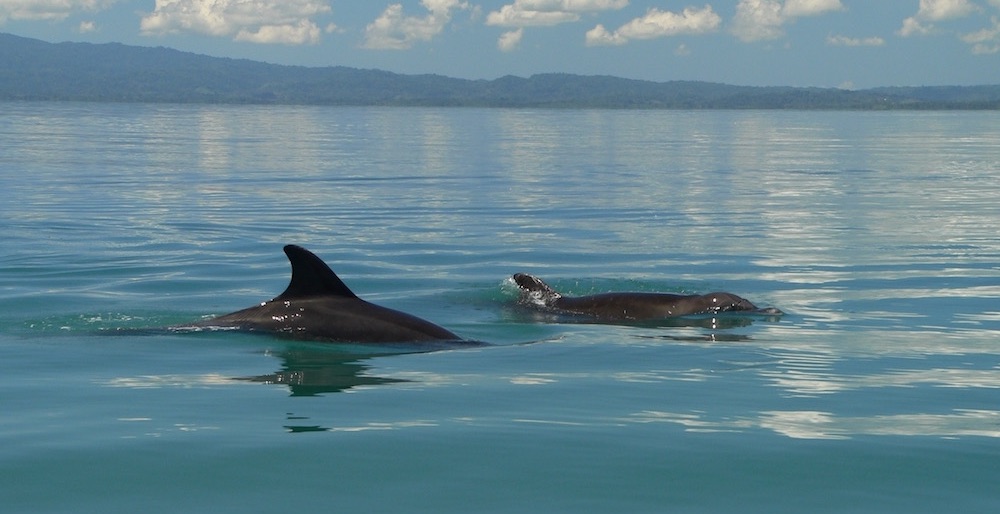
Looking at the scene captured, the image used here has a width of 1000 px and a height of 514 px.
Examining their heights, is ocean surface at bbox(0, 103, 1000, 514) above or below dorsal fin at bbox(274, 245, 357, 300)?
below

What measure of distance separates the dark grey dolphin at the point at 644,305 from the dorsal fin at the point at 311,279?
3344mm

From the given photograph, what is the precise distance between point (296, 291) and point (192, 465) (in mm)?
4995

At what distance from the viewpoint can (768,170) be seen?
50.7m

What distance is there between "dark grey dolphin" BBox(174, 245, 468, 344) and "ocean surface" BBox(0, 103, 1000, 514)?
0.27m

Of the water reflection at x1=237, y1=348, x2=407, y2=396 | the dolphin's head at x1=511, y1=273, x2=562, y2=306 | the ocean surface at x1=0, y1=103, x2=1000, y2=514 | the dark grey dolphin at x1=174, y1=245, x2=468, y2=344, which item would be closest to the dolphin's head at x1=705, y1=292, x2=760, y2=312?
the ocean surface at x1=0, y1=103, x2=1000, y2=514

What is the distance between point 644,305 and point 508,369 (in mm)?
3952

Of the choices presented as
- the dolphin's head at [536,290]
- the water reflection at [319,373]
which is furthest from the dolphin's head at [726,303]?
the water reflection at [319,373]

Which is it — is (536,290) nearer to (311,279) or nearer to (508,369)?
(311,279)

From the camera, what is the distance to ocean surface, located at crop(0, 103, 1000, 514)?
7930mm

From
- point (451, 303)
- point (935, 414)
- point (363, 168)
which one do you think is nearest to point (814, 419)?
point (935, 414)

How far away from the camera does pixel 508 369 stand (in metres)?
12.0

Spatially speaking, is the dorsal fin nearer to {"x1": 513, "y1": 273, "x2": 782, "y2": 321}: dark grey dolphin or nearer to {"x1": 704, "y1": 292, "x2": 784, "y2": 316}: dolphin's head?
{"x1": 513, "y1": 273, "x2": 782, "y2": 321}: dark grey dolphin

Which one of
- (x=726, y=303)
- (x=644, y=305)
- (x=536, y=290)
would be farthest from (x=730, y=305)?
(x=536, y=290)

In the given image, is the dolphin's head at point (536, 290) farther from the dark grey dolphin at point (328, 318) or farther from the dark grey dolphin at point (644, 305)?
the dark grey dolphin at point (328, 318)
